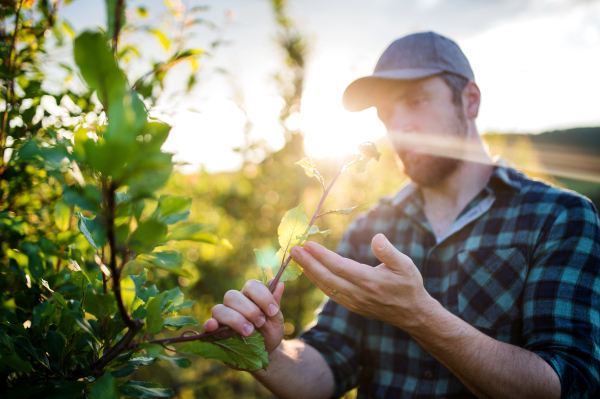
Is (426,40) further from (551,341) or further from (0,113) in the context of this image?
(0,113)

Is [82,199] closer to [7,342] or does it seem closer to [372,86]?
[7,342]

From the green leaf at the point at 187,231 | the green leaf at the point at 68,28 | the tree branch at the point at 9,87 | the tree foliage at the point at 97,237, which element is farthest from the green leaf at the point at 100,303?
the green leaf at the point at 68,28

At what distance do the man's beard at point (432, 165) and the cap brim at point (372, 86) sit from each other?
0.40 meters

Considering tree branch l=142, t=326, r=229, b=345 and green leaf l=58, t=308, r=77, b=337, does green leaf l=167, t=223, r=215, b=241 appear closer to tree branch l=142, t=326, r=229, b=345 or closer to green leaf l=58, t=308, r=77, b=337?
tree branch l=142, t=326, r=229, b=345

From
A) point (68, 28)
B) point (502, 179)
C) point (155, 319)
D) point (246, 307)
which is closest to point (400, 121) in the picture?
point (502, 179)

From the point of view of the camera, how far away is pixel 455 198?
216 cm

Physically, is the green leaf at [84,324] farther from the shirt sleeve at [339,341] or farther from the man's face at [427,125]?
the man's face at [427,125]

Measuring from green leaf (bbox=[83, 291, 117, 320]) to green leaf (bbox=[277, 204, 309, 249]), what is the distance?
40 cm

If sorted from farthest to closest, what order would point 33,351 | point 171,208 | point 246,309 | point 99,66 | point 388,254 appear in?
1. point 388,254
2. point 246,309
3. point 33,351
4. point 171,208
5. point 99,66

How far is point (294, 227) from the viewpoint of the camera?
848 mm

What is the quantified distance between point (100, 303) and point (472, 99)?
8.38 ft

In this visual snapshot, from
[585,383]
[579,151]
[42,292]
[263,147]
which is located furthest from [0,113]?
[579,151]

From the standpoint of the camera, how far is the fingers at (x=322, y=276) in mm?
1003

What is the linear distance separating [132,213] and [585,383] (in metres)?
1.78
